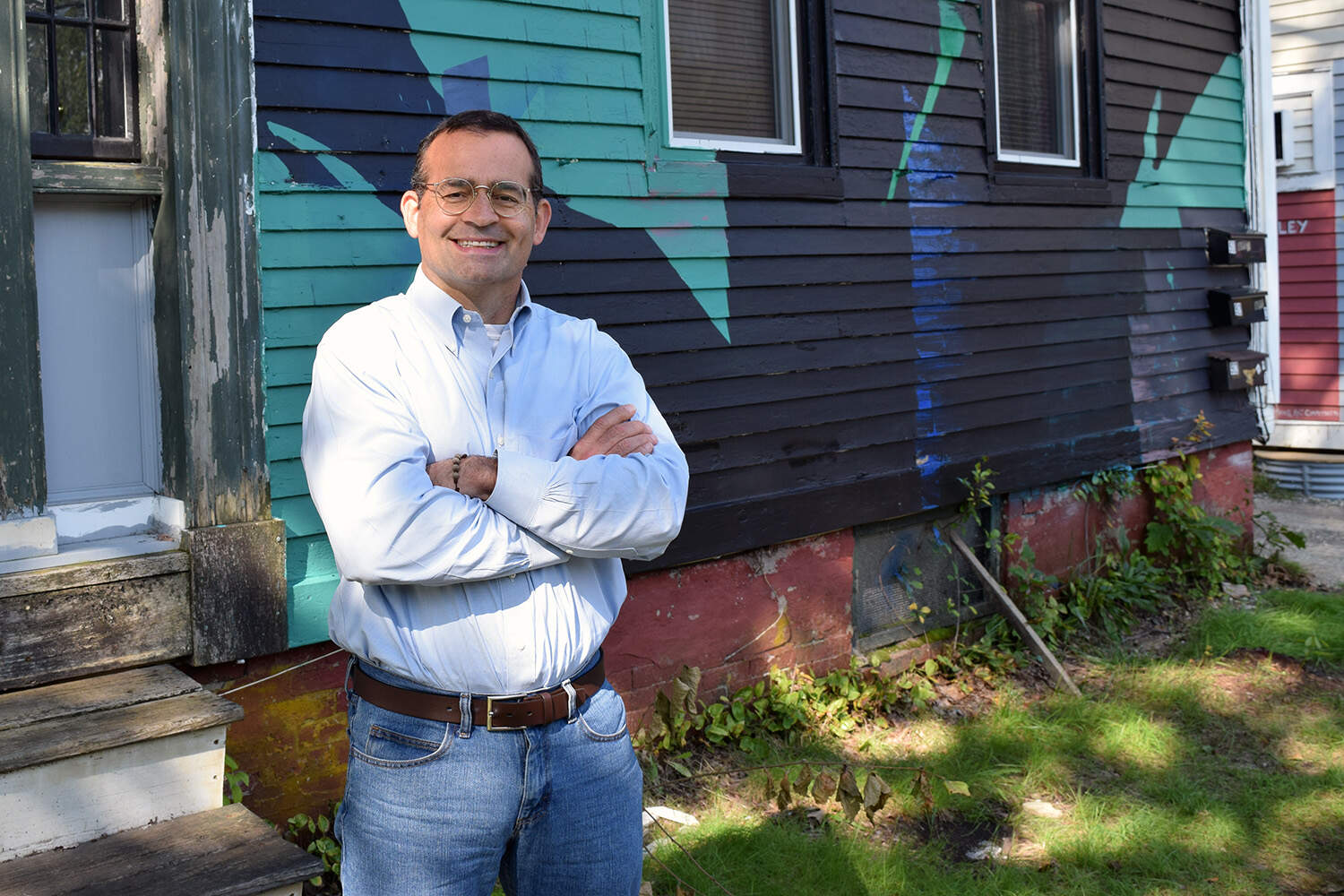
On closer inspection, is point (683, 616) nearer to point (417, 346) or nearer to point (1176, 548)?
point (417, 346)

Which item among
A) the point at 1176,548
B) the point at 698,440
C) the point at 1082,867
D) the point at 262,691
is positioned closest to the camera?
the point at 262,691

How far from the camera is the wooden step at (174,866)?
2.57 meters

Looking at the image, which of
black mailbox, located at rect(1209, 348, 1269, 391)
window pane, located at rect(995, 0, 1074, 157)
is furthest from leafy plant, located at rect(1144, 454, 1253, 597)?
window pane, located at rect(995, 0, 1074, 157)

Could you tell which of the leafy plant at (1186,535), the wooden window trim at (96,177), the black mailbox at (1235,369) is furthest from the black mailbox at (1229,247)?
the wooden window trim at (96,177)

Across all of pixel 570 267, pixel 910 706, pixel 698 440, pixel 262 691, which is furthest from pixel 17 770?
pixel 910 706

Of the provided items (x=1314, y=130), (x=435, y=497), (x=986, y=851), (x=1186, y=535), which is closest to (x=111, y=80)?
(x=435, y=497)

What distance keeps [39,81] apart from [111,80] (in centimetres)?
20

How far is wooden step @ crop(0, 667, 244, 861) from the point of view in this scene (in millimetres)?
2762

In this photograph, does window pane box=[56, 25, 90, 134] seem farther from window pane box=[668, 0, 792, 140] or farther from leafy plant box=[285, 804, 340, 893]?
window pane box=[668, 0, 792, 140]

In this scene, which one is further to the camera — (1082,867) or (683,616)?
(683,616)

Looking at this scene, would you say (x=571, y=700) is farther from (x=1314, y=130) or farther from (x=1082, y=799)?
(x=1314, y=130)

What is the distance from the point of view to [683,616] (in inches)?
195

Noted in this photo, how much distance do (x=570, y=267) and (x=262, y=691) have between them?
71.2 inches

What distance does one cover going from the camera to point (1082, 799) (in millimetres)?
4508
